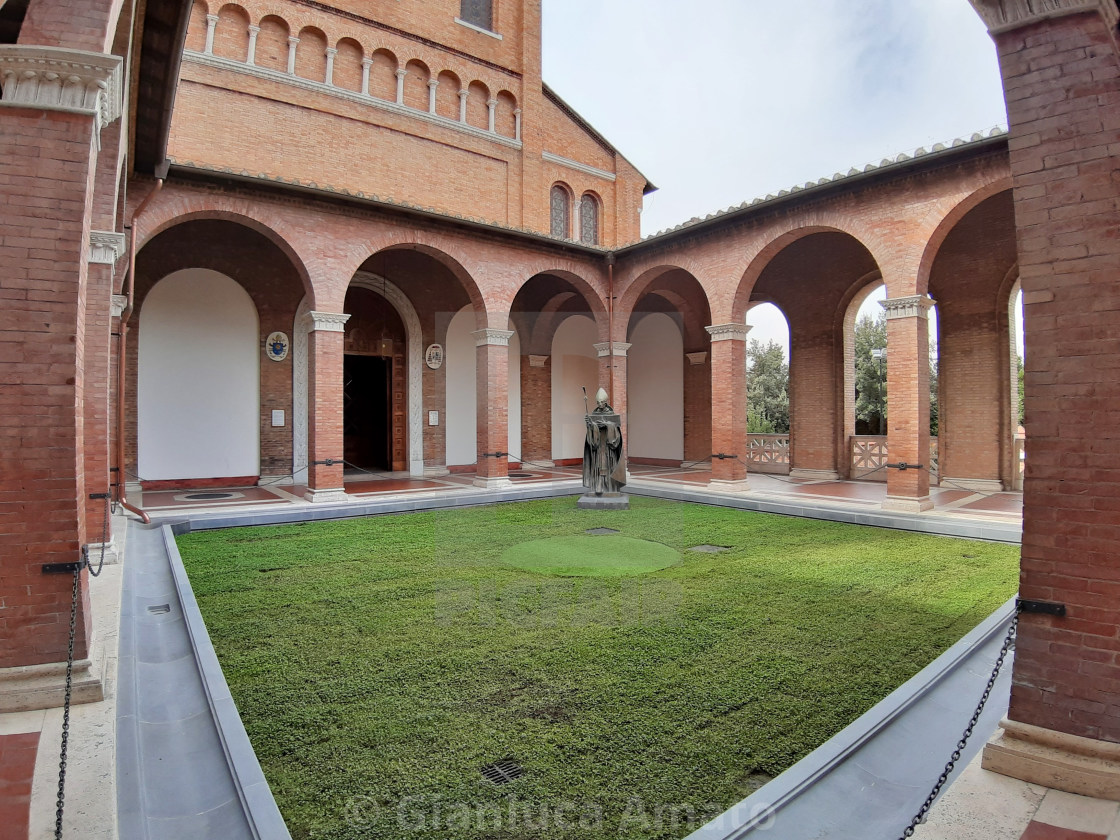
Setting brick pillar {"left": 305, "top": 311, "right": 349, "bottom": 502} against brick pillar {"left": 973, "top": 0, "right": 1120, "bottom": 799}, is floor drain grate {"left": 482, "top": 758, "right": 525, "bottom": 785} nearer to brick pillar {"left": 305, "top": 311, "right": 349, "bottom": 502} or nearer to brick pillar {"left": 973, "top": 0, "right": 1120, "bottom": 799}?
brick pillar {"left": 973, "top": 0, "right": 1120, "bottom": 799}

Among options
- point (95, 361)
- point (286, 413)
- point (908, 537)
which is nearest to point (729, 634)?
point (908, 537)

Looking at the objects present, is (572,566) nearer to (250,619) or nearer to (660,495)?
(250,619)

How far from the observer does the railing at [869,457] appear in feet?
44.8

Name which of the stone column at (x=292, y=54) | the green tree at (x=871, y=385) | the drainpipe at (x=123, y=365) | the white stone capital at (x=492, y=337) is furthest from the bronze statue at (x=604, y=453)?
the green tree at (x=871, y=385)

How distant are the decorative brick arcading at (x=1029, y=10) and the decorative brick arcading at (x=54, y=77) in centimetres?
415

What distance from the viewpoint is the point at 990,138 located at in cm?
823

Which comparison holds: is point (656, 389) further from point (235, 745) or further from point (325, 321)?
point (235, 745)

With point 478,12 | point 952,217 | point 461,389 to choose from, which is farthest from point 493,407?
point 478,12

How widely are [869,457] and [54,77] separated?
14566mm

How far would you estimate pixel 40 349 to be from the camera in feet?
10.1

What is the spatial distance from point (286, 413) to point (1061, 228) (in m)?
13.1

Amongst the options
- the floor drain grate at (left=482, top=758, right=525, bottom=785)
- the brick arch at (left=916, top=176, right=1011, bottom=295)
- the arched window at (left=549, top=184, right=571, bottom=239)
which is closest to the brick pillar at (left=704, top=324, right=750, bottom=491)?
the brick arch at (left=916, top=176, right=1011, bottom=295)

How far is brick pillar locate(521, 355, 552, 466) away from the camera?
17125 mm

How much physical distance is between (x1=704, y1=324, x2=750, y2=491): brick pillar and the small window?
1157 cm
